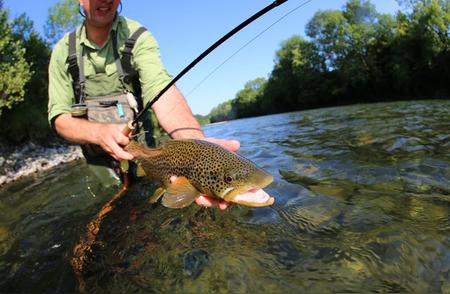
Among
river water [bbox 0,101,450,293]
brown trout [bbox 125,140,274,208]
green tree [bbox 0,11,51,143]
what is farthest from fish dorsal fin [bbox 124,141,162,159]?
green tree [bbox 0,11,51,143]

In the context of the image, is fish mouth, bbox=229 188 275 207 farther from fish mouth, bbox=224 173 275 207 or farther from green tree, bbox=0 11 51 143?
green tree, bbox=0 11 51 143

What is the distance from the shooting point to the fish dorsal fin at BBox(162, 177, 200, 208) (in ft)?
9.72

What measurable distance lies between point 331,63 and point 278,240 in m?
72.6

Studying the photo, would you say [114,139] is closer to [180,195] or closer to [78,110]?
[180,195]

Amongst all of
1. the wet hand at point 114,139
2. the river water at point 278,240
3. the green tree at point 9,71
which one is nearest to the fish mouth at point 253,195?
the river water at point 278,240

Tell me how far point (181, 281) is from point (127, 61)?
9.52ft

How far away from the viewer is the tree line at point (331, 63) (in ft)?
96.6

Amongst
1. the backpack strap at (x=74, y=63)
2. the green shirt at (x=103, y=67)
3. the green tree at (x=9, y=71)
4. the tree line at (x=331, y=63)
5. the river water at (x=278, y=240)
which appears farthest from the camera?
the tree line at (x=331, y=63)

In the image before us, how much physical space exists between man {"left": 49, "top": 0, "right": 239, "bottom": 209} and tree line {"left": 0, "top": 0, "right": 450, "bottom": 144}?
21.7 metres

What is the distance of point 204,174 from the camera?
9.81ft

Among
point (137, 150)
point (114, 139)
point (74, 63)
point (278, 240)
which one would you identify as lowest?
point (278, 240)

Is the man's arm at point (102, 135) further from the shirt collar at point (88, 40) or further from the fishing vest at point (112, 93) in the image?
the shirt collar at point (88, 40)

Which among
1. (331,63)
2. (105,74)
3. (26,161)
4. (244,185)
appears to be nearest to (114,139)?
(244,185)

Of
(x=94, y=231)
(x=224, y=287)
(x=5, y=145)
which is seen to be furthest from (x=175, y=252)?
(x=5, y=145)
